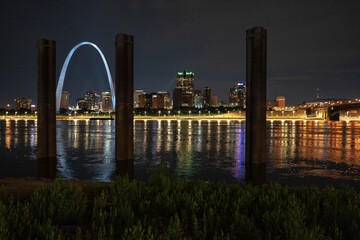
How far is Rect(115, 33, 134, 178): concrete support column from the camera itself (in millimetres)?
18031

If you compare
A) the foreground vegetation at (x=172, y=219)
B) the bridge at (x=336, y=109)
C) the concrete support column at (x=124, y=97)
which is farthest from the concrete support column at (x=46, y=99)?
the bridge at (x=336, y=109)

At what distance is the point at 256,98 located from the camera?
17.4 m

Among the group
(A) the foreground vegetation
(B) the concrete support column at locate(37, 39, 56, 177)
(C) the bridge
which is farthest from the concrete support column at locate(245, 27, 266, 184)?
(C) the bridge

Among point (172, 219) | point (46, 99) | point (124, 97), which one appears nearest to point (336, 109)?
point (124, 97)

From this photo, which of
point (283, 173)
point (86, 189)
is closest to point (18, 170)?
point (86, 189)

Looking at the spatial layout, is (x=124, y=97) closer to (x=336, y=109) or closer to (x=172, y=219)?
(x=172, y=219)

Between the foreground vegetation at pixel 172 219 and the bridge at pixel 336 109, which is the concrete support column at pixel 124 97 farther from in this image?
the bridge at pixel 336 109

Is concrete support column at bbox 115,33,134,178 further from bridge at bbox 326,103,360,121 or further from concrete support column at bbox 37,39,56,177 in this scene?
bridge at bbox 326,103,360,121

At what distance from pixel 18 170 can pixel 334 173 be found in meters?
19.3

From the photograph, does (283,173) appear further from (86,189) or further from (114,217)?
(114,217)

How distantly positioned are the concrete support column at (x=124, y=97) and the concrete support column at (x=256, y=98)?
24.6ft

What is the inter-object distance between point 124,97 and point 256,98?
27.2 ft

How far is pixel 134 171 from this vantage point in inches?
677

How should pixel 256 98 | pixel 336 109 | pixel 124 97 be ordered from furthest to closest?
pixel 336 109 → pixel 124 97 → pixel 256 98
